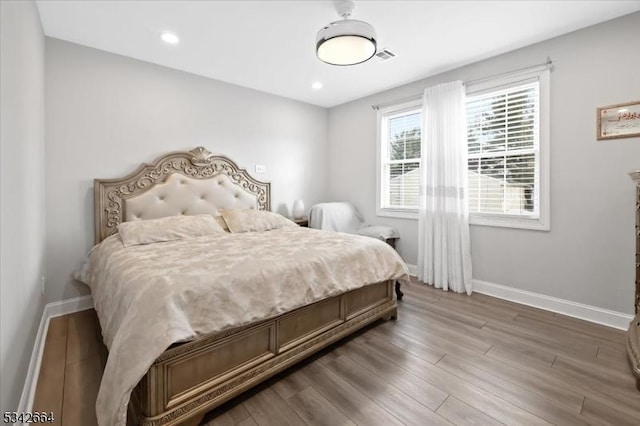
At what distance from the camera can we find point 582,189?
260cm

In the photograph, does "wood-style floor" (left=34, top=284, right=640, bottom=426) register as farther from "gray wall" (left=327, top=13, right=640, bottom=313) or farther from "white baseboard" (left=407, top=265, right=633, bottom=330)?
"gray wall" (left=327, top=13, right=640, bottom=313)

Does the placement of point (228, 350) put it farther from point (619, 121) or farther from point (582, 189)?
point (619, 121)

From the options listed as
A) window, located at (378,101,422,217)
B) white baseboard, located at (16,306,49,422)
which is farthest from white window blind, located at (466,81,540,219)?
white baseboard, located at (16,306,49,422)

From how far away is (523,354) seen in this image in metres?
2.05

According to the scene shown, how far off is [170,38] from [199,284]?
246 cm

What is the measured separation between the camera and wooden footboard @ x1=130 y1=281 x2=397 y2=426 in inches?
51.5

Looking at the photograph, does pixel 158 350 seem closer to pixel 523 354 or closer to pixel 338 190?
pixel 523 354

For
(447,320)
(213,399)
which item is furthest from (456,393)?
(213,399)

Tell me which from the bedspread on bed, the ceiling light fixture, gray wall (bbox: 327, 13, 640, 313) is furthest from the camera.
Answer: gray wall (bbox: 327, 13, 640, 313)

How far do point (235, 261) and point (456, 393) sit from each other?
60.2 inches

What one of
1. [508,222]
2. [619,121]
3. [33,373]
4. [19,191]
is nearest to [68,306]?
[33,373]

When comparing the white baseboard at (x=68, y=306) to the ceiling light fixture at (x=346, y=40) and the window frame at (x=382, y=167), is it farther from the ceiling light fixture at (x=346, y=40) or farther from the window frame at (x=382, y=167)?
the window frame at (x=382, y=167)

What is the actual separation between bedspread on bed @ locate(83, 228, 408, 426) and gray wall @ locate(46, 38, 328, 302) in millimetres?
404

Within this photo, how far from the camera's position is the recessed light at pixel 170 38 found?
262cm
